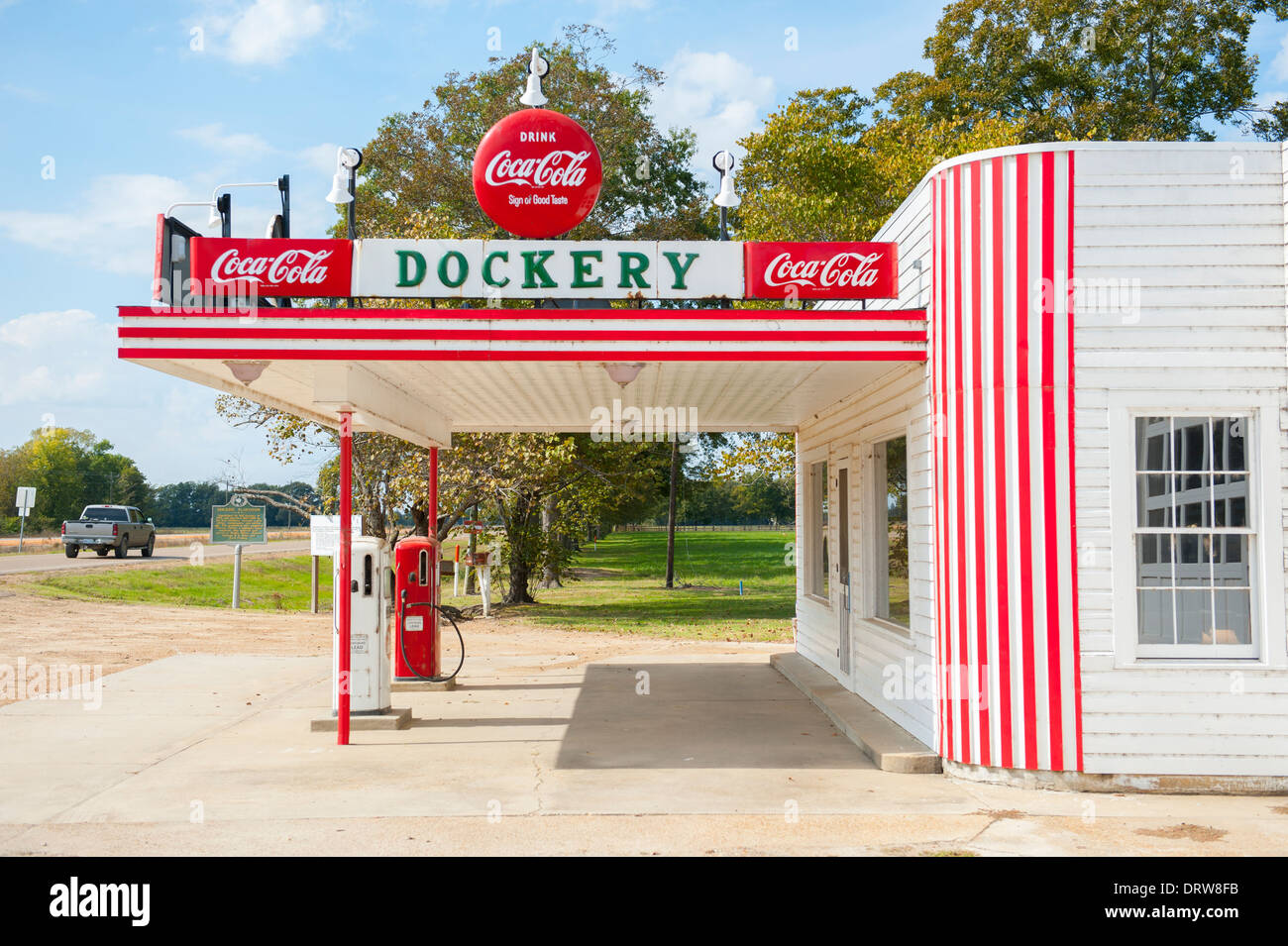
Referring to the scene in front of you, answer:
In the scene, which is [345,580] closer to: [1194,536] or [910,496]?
[910,496]

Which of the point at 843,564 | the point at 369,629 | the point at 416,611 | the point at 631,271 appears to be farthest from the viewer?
the point at 416,611

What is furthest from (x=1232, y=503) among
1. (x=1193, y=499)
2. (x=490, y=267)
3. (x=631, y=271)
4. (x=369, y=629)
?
(x=369, y=629)

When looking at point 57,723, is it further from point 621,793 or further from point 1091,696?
point 1091,696

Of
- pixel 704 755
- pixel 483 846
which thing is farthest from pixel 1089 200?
pixel 483 846

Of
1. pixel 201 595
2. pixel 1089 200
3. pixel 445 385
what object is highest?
pixel 1089 200

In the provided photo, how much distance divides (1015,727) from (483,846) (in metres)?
3.74

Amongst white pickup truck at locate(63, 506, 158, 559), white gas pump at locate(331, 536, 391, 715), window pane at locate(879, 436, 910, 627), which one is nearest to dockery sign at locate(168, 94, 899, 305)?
window pane at locate(879, 436, 910, 627)

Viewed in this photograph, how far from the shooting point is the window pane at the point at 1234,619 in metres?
7.20

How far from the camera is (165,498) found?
120438 millimetres

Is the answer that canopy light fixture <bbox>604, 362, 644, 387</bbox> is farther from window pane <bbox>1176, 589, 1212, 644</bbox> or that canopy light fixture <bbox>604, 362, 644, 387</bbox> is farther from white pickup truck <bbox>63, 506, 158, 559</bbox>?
white pickup truck <bbox>63, 506, 158, 559</bbox>

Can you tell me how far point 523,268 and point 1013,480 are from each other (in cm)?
405

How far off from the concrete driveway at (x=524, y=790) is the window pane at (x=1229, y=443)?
89.8 inches

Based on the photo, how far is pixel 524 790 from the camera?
727 centimetres

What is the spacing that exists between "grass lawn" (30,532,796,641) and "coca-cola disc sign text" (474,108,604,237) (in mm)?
11189
